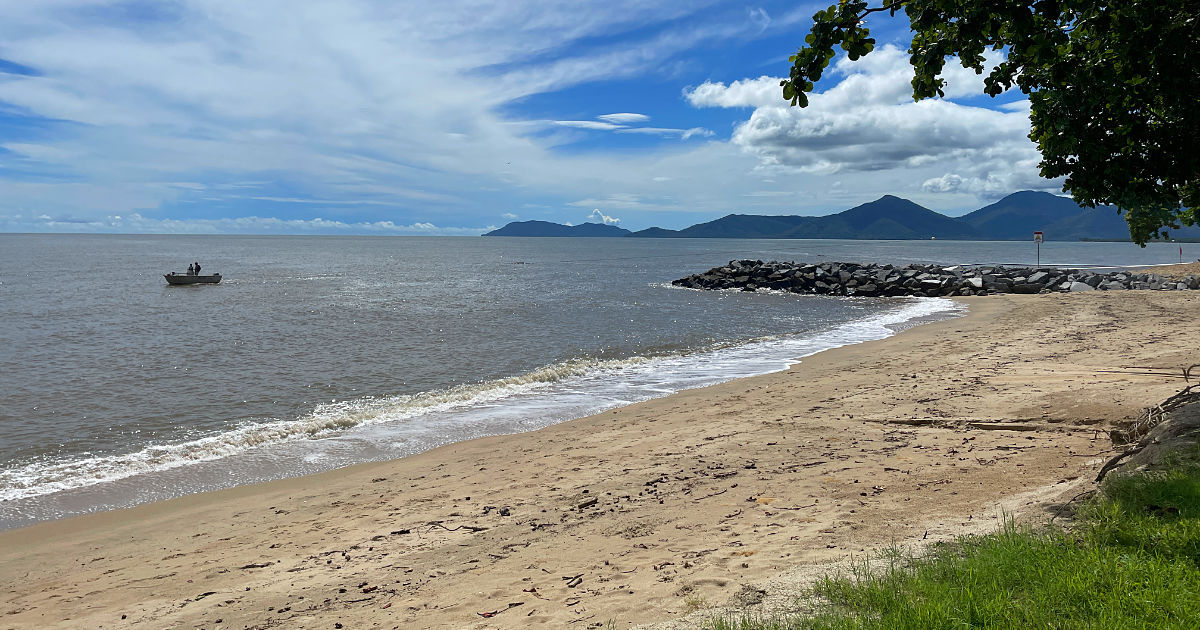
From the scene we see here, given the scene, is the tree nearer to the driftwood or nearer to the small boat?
the driftwood

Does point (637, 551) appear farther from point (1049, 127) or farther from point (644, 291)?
point (644, 291)

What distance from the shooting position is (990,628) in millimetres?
3316

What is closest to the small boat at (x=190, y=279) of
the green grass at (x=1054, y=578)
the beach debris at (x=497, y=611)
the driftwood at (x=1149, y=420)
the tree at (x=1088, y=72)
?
the beach debris at (x=497, y=611)

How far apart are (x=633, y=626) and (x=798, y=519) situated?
7.66 feet

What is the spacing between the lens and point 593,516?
665cm

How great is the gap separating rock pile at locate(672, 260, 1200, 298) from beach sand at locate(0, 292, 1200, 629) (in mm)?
26931

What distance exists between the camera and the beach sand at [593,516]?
16.7 ft

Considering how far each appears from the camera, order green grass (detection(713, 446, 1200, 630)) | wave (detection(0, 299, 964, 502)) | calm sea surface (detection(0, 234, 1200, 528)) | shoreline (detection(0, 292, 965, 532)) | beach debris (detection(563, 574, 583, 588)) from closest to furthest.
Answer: green grass (detection(713, 446, 1200, 630)), beach debris (detection(563, 574, 583, 588)), shoreline (detection(0, 292, 965, 532)), wave (detection(0, 299, 964, 502)), calm sea surface (detection(0, 234, 1200, 528))

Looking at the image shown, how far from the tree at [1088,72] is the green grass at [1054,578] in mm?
2906

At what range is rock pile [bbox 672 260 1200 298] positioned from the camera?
114 ft

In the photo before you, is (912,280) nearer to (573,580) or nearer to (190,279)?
(573,580)

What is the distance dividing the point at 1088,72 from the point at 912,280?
3688 cm

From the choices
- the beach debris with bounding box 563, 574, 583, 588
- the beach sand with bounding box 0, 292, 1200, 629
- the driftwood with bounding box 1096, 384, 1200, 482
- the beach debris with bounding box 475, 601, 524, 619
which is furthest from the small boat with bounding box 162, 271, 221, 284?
the driftwood with bounding box 1096, 384, 1200, 482

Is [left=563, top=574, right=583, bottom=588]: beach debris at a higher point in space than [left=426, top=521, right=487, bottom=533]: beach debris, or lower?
higher
